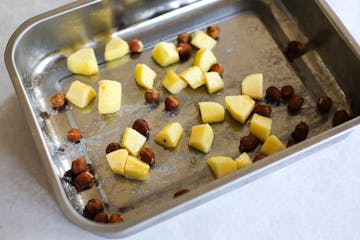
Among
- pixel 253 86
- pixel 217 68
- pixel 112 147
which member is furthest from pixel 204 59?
pixel 112 147

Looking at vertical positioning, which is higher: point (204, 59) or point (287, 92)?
point (204, 59)

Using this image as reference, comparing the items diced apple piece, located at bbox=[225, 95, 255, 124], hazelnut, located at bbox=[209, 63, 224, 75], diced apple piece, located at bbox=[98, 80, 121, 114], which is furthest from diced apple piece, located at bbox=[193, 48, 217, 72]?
diced apple piece, located at bbox=[98, 80, 121, 114]

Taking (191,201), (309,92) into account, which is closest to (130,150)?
(191,201)

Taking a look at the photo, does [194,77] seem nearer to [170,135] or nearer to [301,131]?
[170,135]

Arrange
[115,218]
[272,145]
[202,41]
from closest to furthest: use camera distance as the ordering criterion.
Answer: [115,218]
[272,145]
[202,41]

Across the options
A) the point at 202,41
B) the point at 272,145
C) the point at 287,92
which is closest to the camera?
the point at 272,145

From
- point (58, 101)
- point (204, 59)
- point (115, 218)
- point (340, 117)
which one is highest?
point (58, 101)

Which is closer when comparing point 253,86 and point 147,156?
point 147,156

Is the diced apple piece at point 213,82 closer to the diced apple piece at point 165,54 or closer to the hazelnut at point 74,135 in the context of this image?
the diced apple piece at point 165,54
